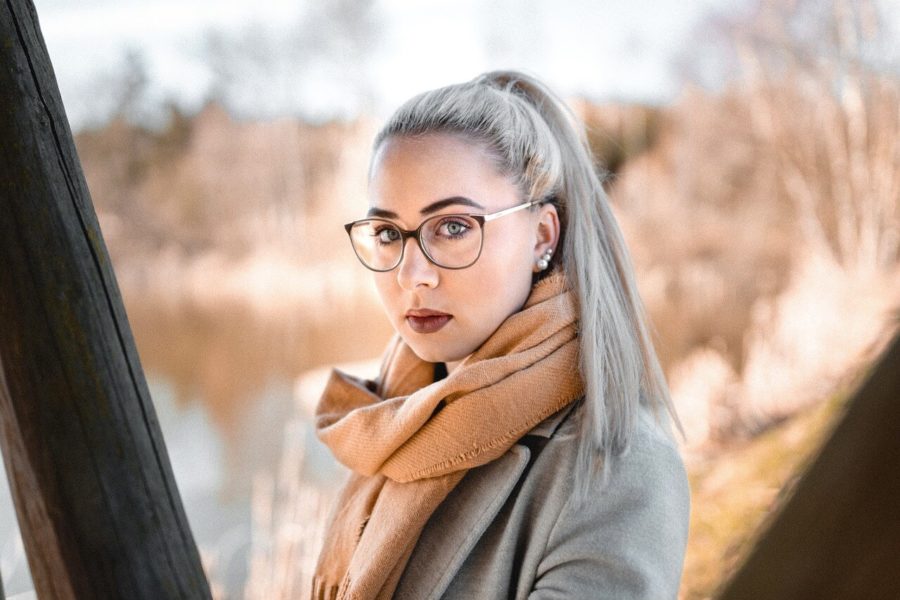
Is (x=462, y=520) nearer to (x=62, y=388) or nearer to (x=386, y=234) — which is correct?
(x=386, y=234)

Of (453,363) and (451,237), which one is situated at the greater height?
(451,237)

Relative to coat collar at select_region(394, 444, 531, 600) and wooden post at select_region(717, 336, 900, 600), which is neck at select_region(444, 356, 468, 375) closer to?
coat collar at select_region(394, 444, 531, 600)

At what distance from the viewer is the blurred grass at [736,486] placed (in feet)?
14.9

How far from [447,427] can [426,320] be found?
0.20 m

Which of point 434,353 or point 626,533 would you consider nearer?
point 626,533

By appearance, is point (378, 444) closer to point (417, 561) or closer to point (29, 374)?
point (417, 561)

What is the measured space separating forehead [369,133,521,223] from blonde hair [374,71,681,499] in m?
0.02

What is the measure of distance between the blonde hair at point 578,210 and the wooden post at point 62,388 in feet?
1.85

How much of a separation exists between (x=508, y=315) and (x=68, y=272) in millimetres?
690

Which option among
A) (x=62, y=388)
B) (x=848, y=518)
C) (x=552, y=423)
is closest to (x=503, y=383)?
(x=552, y=423)

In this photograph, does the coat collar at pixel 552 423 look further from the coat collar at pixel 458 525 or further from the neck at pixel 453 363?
the neck at pixel 453 363

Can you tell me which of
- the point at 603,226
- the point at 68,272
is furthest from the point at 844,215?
the point at 68,272

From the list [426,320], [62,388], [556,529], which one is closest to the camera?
[62,388]

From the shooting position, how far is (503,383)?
1.26 metres
